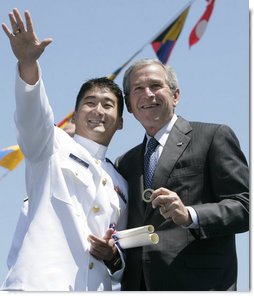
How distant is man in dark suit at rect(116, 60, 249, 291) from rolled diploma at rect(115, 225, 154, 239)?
0.14 meters

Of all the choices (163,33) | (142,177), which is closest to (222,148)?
(142,177)

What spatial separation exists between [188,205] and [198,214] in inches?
8.9

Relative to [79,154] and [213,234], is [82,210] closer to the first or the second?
[79,154]

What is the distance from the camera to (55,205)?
4379 millimetres

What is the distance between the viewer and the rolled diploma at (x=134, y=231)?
4238 millimetres

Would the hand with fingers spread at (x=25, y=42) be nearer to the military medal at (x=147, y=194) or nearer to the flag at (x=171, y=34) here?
the military medal at (x=147, y=194)

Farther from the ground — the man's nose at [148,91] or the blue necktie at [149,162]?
the man's nose at [148,91]

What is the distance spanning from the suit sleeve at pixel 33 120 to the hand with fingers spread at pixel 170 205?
2.64 ft

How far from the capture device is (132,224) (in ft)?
15.4

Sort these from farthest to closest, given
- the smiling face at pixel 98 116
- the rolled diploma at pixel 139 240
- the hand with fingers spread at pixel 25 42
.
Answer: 1. the smiling face at pixel 98 116
2. the rolled diploma at pixel 139 240
3. the hand with fingers spread at pixel 25 42

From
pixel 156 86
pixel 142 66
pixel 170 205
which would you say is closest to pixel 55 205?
pixel 170 205

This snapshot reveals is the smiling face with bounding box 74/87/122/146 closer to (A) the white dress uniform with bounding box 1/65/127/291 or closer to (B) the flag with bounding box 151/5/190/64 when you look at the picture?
(A) the white dress uniform with bounding box 1/65/127/291

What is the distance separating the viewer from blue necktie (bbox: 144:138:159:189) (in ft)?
15.8

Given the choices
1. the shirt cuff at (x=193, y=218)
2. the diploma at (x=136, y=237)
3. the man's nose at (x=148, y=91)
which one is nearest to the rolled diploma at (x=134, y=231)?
the diploma at (x=136, y=237)
